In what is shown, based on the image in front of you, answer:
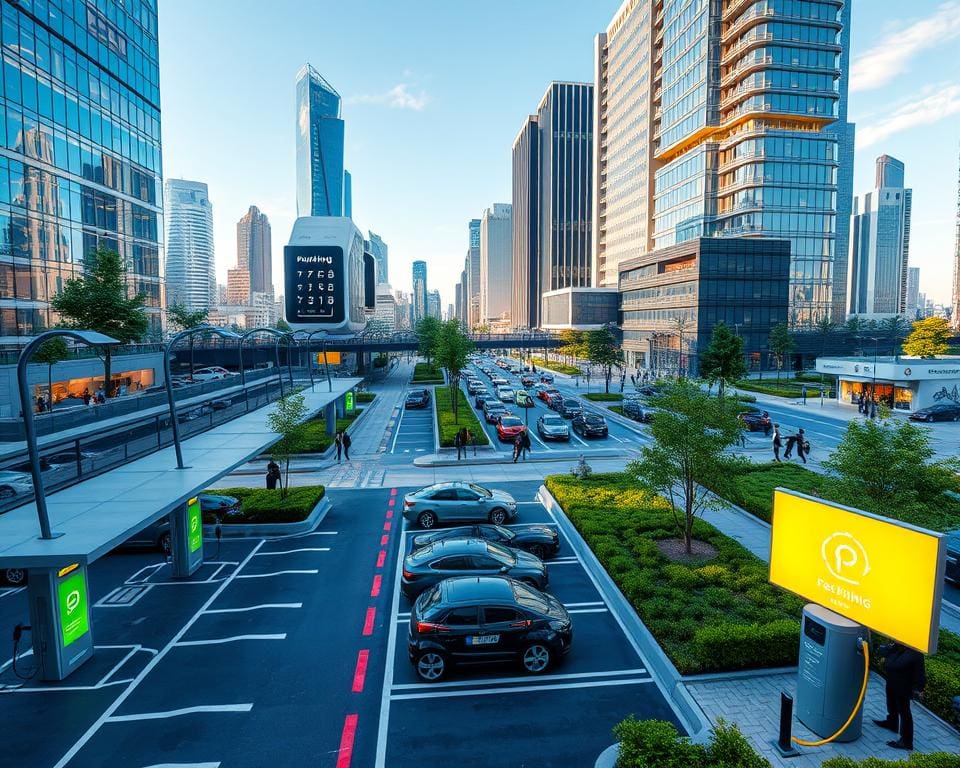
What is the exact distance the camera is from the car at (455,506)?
20.2 meters

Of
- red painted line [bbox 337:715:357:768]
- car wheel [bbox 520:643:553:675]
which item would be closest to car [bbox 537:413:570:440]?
car wheel [bbox 520:643:553:675]

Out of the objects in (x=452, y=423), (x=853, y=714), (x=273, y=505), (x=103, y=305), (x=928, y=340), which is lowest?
(x=273, y=505)

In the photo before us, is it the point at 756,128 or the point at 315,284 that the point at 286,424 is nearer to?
the point at 315,284

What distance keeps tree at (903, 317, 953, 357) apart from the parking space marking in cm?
7715

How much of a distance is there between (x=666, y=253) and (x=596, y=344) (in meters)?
30.5

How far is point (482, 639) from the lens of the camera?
11023mm

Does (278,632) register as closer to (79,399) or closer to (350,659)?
(350,659)

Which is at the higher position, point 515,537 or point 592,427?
point 592,427

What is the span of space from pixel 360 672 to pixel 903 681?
30.0 feet

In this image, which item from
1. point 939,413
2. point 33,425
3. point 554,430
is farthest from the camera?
point 939,413

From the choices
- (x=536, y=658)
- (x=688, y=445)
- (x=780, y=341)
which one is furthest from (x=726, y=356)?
(x=536, y=658)

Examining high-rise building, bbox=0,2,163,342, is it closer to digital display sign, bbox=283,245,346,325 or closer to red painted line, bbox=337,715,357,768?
digital display sign, bbox=283,245,346,325

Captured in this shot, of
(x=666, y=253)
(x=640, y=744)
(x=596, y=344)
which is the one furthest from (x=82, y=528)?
(x=666, y=253)

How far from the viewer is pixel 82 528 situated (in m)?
11.7
